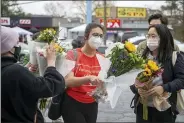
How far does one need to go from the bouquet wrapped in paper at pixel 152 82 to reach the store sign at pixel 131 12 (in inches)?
2052

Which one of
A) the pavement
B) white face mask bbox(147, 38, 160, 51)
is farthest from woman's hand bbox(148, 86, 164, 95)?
the pavement

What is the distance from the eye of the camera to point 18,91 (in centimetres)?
271

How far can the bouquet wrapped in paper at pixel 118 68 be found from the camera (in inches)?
149

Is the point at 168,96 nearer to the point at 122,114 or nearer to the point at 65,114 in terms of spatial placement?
the point at 65,114

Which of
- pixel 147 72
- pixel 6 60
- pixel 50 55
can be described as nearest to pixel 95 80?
pixel 147 72

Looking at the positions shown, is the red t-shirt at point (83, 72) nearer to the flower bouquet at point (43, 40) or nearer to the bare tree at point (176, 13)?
the flower bouquet at point (43, 40)

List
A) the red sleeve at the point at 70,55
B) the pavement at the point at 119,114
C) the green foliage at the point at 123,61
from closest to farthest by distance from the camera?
the green foliage at the point at 123,61 < the red sleeve at the point at 70,55 < the pavement at the point at 119,114

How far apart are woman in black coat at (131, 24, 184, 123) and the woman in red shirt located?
0.50 meters

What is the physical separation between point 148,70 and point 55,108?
48.4 inches

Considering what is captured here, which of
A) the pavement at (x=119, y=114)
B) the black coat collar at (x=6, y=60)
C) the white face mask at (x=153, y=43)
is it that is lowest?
the pavement at (x=119, y=114)

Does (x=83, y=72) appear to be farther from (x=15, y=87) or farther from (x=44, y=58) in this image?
(x=15, y=87)

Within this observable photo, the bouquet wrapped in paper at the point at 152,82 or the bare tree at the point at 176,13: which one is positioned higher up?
the bare tree at the point at 176,13

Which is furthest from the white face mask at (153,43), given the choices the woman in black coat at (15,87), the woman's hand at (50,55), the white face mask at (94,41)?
the woman in black coat at (15,87)

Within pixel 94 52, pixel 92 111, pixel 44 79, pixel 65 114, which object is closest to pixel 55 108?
pixel 65 114
